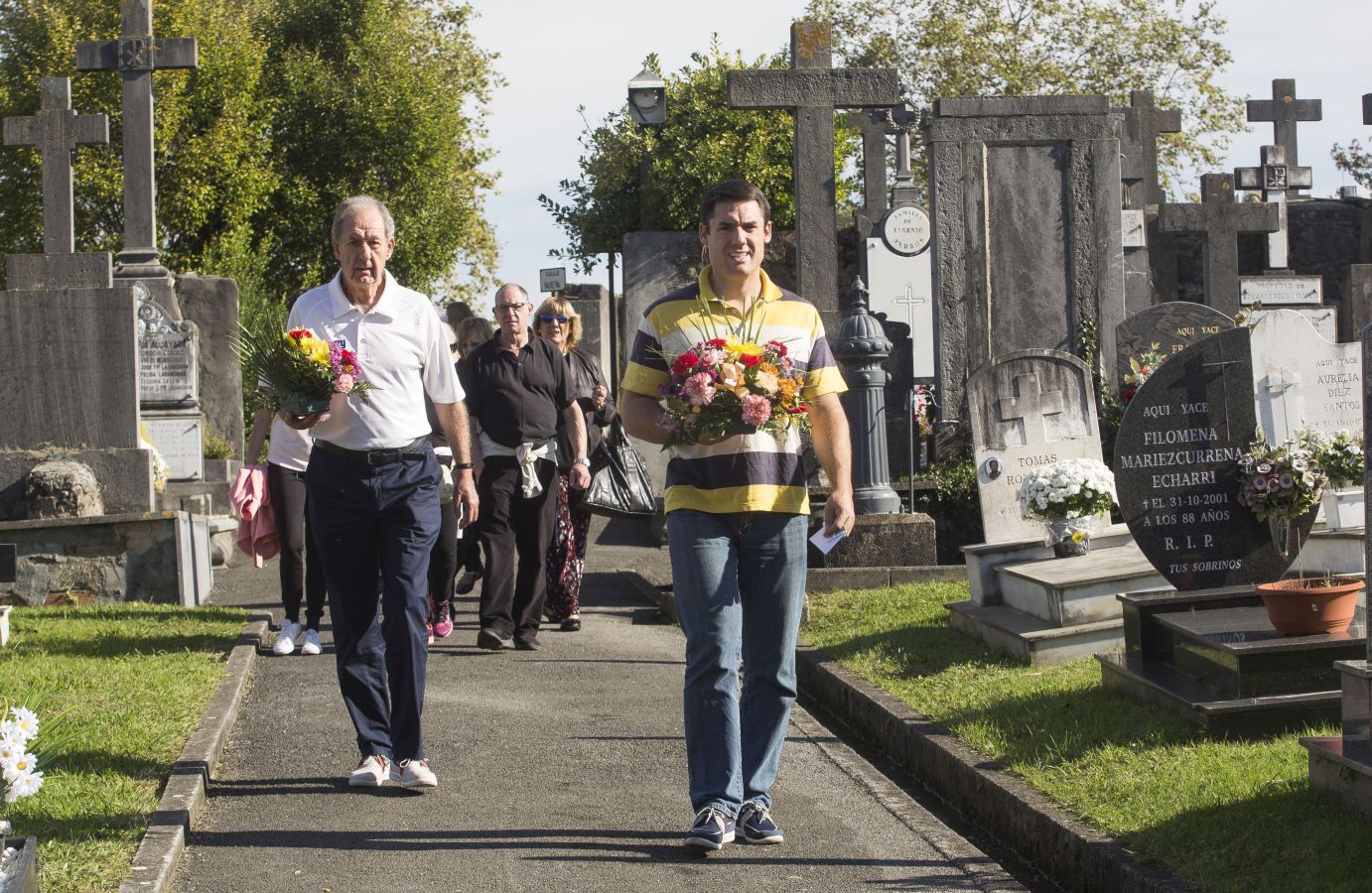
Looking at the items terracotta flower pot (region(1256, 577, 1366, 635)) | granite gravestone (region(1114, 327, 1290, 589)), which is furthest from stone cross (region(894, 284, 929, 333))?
terracotta flower pot (region(1256, 577, 1366, 635))

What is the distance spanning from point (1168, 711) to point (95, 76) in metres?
29.2

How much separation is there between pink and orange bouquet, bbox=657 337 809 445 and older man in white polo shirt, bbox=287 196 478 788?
119 centimetres

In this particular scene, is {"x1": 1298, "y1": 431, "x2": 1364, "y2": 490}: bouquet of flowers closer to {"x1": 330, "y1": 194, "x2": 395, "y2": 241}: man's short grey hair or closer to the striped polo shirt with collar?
the striped polo shirt with collar

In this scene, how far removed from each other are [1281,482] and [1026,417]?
322 centimetres

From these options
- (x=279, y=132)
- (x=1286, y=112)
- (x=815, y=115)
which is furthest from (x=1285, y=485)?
(x=279, y=132)

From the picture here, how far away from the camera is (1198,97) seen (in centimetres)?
3772

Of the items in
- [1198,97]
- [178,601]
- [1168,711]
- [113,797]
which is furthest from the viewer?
[1198,97]

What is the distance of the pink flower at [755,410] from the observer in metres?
4.82

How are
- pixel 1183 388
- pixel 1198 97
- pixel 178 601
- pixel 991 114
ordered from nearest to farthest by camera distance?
pixel 1183 388 < pixel 178 601 < pixel 991 114 < pixel 1198 97

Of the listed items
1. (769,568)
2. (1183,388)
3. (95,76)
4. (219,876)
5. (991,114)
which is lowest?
(219,876)

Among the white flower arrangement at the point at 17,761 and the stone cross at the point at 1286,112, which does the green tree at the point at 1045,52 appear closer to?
the stone cross at the point at 1286,112

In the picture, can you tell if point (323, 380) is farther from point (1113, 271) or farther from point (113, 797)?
point (1113, 271)

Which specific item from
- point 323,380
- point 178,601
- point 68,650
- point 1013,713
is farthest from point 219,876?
point 178,601

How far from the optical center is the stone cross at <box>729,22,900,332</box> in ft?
42.4
